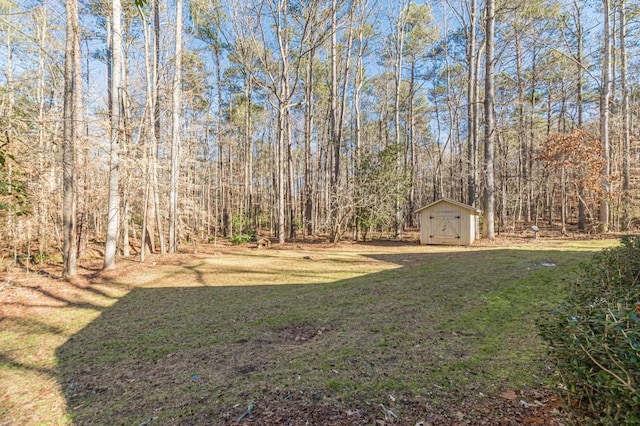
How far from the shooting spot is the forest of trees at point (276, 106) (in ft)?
26.7

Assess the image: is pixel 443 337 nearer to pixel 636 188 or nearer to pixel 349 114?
pixel 636 188

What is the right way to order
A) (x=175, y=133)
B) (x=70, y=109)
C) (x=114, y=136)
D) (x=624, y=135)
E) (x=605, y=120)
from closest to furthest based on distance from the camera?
(x=70, y=109), (x=114, y=136), (x=175, y=133), (x=605, y=120), (x=624, y=135)

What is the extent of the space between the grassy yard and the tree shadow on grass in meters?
0.02

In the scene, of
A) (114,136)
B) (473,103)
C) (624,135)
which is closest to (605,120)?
(473,103)

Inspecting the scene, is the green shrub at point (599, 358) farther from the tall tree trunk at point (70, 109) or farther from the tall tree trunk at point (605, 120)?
the tall tree trunk at point (605, 120)

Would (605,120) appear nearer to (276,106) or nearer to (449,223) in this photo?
(449,223)

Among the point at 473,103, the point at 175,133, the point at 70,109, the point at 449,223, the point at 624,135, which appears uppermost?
the point at 473,103

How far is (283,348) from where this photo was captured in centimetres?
340

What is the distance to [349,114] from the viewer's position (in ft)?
83.6

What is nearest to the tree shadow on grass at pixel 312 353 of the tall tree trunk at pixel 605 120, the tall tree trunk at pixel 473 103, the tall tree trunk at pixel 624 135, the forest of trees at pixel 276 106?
the forest of trees at pixel 276 106

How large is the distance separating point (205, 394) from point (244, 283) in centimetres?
448

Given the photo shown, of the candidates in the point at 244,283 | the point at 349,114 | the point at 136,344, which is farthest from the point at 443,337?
the point at 349,114

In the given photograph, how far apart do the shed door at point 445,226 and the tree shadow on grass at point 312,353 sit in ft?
21.3

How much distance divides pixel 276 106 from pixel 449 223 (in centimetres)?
1019
